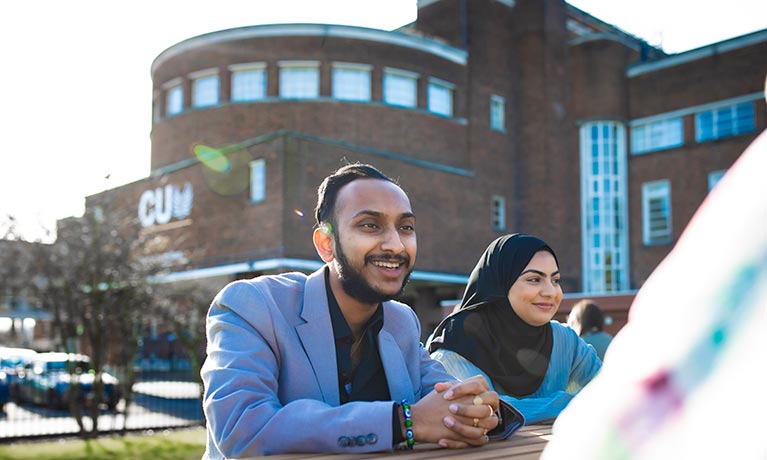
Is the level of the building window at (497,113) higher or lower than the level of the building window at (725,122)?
higher

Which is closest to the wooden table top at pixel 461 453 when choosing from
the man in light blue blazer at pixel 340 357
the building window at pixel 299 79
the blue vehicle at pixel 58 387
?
the man in light blue blazer at pixel 340 357

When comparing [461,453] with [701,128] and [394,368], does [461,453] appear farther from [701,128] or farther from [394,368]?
[701,128]

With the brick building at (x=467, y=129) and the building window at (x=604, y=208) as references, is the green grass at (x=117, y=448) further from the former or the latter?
the building window at (x=604, y=208)

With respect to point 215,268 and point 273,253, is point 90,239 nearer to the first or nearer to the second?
point 273,253

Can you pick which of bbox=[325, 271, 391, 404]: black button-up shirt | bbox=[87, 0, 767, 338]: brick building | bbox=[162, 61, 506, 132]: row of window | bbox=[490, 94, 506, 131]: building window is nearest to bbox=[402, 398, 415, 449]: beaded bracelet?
bbox=[325, 271, 391, 404]: black button-up shirt

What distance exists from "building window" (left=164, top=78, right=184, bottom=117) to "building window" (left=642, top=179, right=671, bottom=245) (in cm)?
2145

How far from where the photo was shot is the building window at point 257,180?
2573 centimetres

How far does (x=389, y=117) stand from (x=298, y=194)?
8.28 meters

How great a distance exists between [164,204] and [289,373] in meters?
28.5

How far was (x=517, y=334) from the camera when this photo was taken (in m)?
4.29

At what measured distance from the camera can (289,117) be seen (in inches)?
1224

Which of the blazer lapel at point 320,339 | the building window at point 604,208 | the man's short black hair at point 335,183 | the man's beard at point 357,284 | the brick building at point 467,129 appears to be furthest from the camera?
the building window at point 604,208

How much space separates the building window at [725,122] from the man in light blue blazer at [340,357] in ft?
107

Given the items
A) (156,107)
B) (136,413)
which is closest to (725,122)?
(156,107)
